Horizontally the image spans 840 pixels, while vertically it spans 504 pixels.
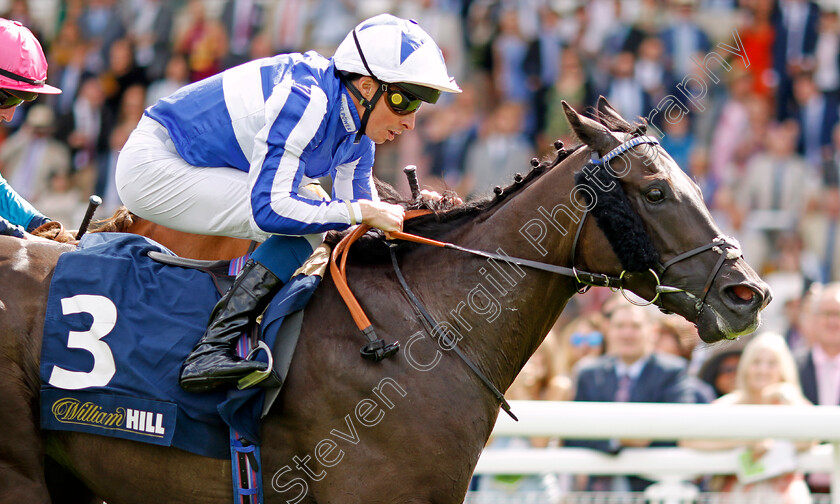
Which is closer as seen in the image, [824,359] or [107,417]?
[107,417]

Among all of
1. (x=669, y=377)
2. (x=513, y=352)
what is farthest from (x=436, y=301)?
(x=669, y=377)

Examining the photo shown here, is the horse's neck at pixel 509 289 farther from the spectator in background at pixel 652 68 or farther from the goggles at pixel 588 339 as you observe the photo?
the spectator in background at pixel 652 68

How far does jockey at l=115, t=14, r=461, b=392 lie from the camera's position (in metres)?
3.22

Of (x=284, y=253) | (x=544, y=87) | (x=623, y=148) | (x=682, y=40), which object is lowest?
(x=284, y=253)

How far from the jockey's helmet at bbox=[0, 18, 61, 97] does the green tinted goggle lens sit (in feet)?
4.11

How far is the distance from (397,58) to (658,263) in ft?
3.66

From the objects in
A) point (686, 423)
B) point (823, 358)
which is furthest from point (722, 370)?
point (686, 423)

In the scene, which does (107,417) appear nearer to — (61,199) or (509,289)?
(509,289)

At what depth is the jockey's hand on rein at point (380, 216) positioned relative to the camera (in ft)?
10.9

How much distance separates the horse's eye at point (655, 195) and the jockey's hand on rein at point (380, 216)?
0.84 meters

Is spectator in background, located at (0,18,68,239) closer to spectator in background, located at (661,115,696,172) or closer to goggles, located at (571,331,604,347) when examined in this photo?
goggles, located at (571,331,604,347)

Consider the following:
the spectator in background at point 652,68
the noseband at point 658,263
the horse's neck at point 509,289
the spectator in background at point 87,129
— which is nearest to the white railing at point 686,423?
the horse's neck at point 509,289

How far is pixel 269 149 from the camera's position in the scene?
3.22 m

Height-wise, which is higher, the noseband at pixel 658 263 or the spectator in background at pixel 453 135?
the spectator in background at pixel 453 135
